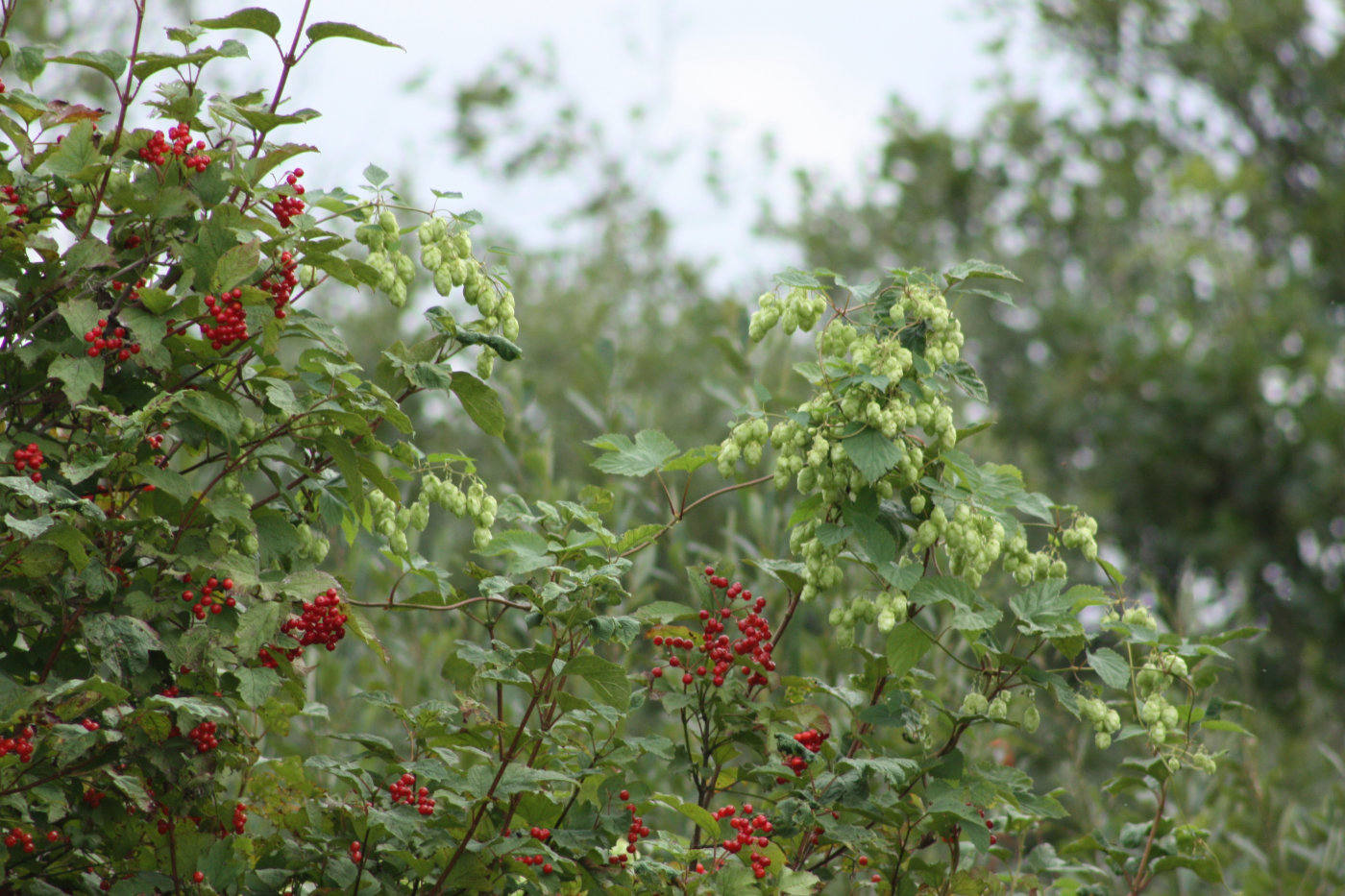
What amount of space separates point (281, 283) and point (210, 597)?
0.51 meters

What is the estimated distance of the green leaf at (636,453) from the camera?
7.61 feet

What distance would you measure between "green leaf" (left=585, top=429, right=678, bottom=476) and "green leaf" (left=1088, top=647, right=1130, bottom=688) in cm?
81

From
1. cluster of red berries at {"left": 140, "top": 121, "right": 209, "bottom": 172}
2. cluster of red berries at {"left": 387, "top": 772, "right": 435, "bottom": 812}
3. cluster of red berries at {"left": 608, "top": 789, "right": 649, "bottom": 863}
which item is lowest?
cluster of red berries at {"left": 608, "top": 789, "right": 649, "bottom": 863}

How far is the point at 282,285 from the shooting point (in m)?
2.03

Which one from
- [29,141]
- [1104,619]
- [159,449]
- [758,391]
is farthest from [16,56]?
[1104,619]

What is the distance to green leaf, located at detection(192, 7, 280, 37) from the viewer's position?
2.00 metres

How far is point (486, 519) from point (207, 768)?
1.89ft

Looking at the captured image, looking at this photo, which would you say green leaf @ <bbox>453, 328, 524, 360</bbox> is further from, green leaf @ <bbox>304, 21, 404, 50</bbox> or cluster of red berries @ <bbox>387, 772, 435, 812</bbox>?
cluster of red berries @ <bbox>387, 772, 435, 812</bbox>

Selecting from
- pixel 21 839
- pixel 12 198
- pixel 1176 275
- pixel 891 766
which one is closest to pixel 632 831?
pixel 891 766

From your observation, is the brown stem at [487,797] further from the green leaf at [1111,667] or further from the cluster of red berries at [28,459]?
the green leaf at [1111,667]

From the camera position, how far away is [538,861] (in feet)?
6.94

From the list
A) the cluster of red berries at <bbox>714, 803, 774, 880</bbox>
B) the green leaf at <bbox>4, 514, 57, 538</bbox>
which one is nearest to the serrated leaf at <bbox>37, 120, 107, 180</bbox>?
the green leaf at <bbox>4, 514, 57, 538</bbox>

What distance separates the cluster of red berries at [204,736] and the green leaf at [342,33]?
1.07 metres

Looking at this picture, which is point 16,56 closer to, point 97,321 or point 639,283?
point 97,321
